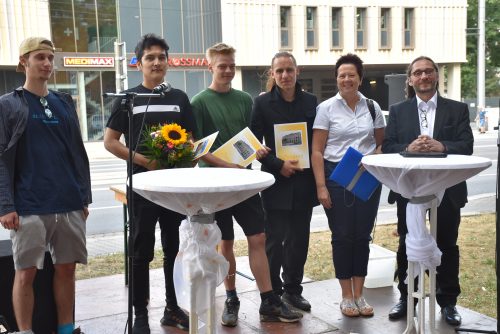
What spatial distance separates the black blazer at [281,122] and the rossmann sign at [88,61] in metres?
22.8

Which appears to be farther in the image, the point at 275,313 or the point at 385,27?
the point at 385,27

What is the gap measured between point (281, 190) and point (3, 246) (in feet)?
6.55

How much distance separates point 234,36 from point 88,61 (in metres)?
7.34

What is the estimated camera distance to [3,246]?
12.2 ft

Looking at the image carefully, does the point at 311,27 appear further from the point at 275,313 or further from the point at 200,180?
the point at 200,180

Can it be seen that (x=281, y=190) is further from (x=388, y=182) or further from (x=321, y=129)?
(x=388, y=182)

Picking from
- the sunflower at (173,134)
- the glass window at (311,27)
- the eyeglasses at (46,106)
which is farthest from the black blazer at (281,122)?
the glass window at (311,27)

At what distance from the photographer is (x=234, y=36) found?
27219mm

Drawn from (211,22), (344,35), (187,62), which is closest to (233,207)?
(187,62)

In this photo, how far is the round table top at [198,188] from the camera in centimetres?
253

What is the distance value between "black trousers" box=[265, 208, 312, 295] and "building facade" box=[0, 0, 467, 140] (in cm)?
1818

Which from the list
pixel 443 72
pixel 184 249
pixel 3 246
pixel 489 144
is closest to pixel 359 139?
pixel 184 249

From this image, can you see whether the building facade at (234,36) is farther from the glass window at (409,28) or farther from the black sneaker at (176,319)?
the black sneaker at (176,319)

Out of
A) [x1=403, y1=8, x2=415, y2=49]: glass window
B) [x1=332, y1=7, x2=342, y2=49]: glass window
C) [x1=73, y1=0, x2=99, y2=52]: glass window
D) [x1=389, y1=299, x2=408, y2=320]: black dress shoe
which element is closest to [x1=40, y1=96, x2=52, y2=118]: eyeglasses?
[x1=389, y1=299, x2=408, y2=320]: black dress shoe
